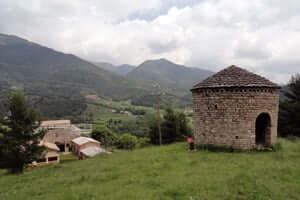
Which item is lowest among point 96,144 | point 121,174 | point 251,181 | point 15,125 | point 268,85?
point 96,144

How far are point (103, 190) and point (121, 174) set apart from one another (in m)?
2.33

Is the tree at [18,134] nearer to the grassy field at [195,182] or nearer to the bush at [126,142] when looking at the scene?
the grassy field at [195,182]

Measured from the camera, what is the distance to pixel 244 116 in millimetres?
11891

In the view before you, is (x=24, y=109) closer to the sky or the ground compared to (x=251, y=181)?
closer to the sky

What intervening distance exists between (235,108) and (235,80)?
1736 millimetres

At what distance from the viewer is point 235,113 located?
11984mm

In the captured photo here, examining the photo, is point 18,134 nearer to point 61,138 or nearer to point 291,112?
point 291,112

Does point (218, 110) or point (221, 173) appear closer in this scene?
point (221, 173)

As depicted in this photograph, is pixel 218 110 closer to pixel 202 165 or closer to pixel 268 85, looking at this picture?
pixel 268 85

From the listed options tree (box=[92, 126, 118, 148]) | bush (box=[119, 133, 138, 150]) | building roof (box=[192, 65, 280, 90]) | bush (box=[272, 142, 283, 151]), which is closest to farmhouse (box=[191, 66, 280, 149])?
building roof (box=[192, 65, 280, 90])

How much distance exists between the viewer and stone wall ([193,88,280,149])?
11922 millimetres

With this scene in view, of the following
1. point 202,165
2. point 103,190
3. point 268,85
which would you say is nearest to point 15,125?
point 103,190

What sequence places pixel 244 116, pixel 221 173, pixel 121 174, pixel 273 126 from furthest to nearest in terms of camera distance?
pixel 273 126, pixel 244 116, pixel 121 174, pixel 221 173

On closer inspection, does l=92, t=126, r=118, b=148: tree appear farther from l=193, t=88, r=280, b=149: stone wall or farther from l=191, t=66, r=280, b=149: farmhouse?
l=193, t=88, r=280, b=149: stone wall
